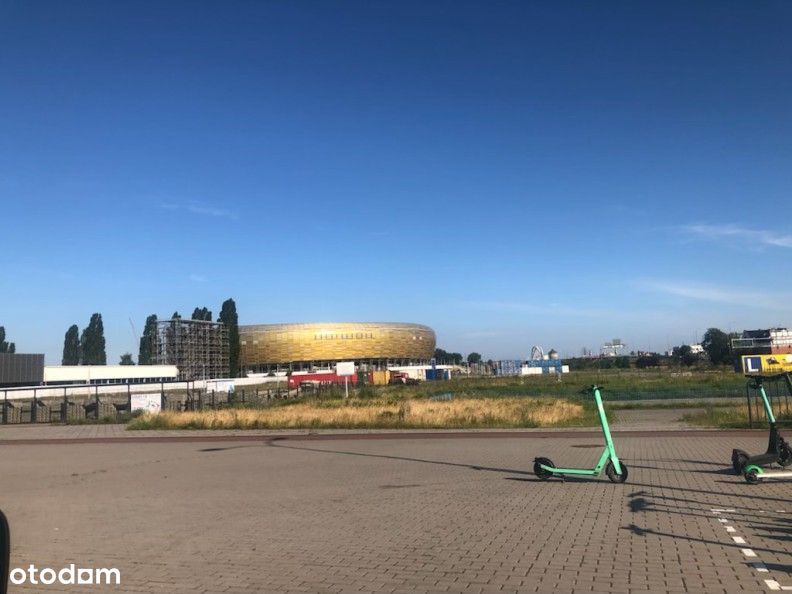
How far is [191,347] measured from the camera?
4392 inches

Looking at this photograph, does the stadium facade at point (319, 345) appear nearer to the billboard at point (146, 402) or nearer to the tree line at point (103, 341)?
the tree line at point (103, 341)

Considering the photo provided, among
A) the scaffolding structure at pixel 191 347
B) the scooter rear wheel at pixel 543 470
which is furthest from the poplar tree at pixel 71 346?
the scooter rear wheel at pixel 543 470

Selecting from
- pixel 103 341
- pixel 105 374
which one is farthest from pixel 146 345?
pixel 105 374

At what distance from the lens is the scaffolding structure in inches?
4343

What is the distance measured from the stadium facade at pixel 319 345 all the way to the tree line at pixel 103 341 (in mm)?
28296

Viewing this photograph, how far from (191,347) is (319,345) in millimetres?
52864

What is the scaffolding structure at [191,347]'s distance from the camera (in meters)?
110

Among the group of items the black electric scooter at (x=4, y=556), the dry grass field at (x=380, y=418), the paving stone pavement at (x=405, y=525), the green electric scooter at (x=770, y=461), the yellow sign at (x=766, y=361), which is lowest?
the dry grass field at (x=380, y=418)

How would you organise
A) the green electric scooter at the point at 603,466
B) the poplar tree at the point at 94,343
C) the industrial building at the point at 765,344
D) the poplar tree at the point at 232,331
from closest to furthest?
the green electric scooter at the point at 603,466 → the industrial building at the point at 765,344 → the poplar tree at the point at 232,331 → the poplar tree at the point at 94,343

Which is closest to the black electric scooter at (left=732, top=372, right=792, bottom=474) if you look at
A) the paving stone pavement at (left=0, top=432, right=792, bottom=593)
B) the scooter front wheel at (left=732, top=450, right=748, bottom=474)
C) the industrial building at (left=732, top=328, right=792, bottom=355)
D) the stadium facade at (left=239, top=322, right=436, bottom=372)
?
the scooter front wheel at (left=732, top=450, right=748, bottom=474)

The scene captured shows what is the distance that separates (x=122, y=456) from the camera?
18.4m

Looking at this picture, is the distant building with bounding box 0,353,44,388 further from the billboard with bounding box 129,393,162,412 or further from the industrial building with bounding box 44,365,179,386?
the billboard with bounding box 129,393,162,412

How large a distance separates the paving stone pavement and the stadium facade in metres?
146

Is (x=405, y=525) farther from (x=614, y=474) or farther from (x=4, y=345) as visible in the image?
(x=4, y=345)
